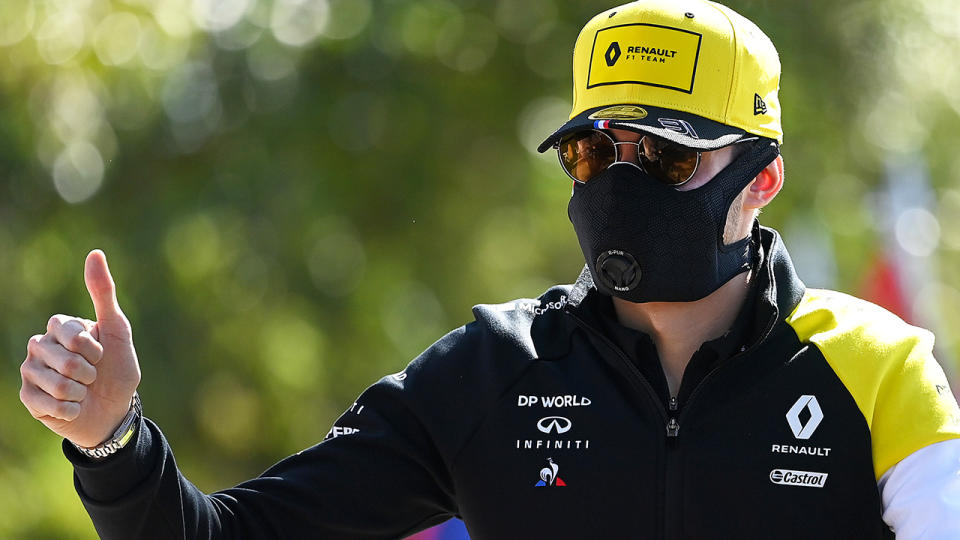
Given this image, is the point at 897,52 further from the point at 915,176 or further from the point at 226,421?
the point at 226,421

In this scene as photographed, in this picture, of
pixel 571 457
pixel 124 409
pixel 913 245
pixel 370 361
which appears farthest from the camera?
pixel 370 361

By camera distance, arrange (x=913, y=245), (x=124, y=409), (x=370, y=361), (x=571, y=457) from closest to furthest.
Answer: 1. (x=124, y=409)
2. (x=571, y=457)
3. (x=913, y=245)
4. (x=370, y=361)

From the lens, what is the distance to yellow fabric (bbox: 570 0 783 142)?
319cm

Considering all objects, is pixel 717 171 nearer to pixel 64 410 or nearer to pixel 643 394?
pixel 643 394

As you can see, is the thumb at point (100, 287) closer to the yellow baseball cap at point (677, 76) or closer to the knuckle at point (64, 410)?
the knuckle at point (64, 410)

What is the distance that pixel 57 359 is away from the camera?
267 centimetres

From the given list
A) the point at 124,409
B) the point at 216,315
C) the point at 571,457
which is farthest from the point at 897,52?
the point at 124,409

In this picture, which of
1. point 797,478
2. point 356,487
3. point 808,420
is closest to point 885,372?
point 808,420

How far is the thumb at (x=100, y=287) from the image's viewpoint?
2756mm

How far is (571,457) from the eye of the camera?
3.10m

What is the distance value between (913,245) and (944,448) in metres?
6.22

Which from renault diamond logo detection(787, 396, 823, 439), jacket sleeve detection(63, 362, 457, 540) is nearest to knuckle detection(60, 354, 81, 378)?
jacket sleeve detection(63, 362, 457, 540)

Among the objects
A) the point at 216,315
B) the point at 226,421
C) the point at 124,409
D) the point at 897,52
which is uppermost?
the point at 897,52

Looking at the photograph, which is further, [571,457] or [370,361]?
[370,361]
